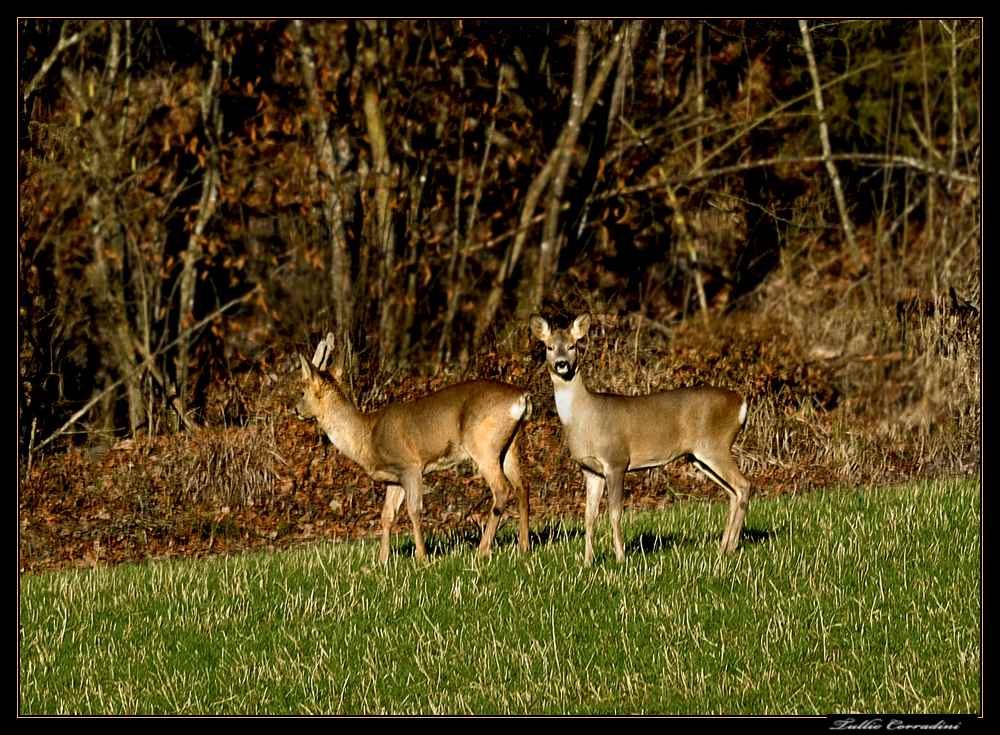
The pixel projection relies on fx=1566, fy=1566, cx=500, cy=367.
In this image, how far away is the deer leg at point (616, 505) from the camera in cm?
912

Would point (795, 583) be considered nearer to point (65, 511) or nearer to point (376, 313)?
point (65, 511)

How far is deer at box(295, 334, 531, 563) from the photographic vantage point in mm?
9891

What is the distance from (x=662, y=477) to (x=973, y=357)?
365cm

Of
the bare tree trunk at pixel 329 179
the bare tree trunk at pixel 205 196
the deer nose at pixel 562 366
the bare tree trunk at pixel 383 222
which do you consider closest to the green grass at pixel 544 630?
the deer nose at pixel 562 366

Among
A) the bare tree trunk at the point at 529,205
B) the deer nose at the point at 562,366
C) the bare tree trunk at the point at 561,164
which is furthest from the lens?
the bare tree trunk at the point at 529,205

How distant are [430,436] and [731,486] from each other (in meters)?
1.92

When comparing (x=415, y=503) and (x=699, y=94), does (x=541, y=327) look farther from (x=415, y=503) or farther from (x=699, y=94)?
(x=699, y=94)

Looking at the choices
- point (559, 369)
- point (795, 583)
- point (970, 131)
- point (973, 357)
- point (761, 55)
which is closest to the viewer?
point (795, 583)

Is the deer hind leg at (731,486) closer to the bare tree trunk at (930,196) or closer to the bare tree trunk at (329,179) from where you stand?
the bare tree trunk at (930,196)

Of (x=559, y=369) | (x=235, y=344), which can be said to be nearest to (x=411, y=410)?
(x=559, y=369)

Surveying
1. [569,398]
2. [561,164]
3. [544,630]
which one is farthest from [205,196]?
[544,630]

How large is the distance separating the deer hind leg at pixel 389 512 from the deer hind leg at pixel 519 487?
714mm

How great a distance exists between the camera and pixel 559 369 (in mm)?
9094

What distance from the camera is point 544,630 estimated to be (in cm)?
777
